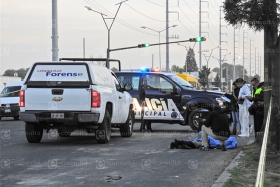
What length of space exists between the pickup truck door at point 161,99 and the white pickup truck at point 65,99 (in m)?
3.56

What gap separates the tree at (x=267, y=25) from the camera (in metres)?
9.52

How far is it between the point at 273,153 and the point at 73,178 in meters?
4.42

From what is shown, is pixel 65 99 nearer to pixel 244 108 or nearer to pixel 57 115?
pixel 57 115

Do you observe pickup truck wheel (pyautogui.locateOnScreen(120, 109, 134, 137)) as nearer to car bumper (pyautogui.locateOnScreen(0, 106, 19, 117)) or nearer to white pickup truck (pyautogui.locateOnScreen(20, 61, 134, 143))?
white pickup truck (pyautogui.locateOnScreen(20, 61, 134, 143))

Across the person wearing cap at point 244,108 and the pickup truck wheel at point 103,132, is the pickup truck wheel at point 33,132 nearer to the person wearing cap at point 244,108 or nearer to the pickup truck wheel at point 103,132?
the pickup truck wheel at point 103,132

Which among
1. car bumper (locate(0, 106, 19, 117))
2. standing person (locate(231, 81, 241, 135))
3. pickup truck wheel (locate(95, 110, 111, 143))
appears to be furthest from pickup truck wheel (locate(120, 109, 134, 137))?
car bumper (locate(0, 106, 19, 117))

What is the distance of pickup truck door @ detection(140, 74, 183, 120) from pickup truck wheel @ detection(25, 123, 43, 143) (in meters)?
4.49

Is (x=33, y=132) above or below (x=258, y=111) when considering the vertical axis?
below

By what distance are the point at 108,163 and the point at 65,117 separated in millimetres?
2967

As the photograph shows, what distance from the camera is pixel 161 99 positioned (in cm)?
1658

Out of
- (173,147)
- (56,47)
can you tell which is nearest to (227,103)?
(173,147)

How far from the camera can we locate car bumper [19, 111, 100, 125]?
40.0 feet

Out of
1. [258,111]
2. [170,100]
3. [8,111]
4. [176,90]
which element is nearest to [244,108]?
[258,111]

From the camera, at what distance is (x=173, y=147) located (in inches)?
468
